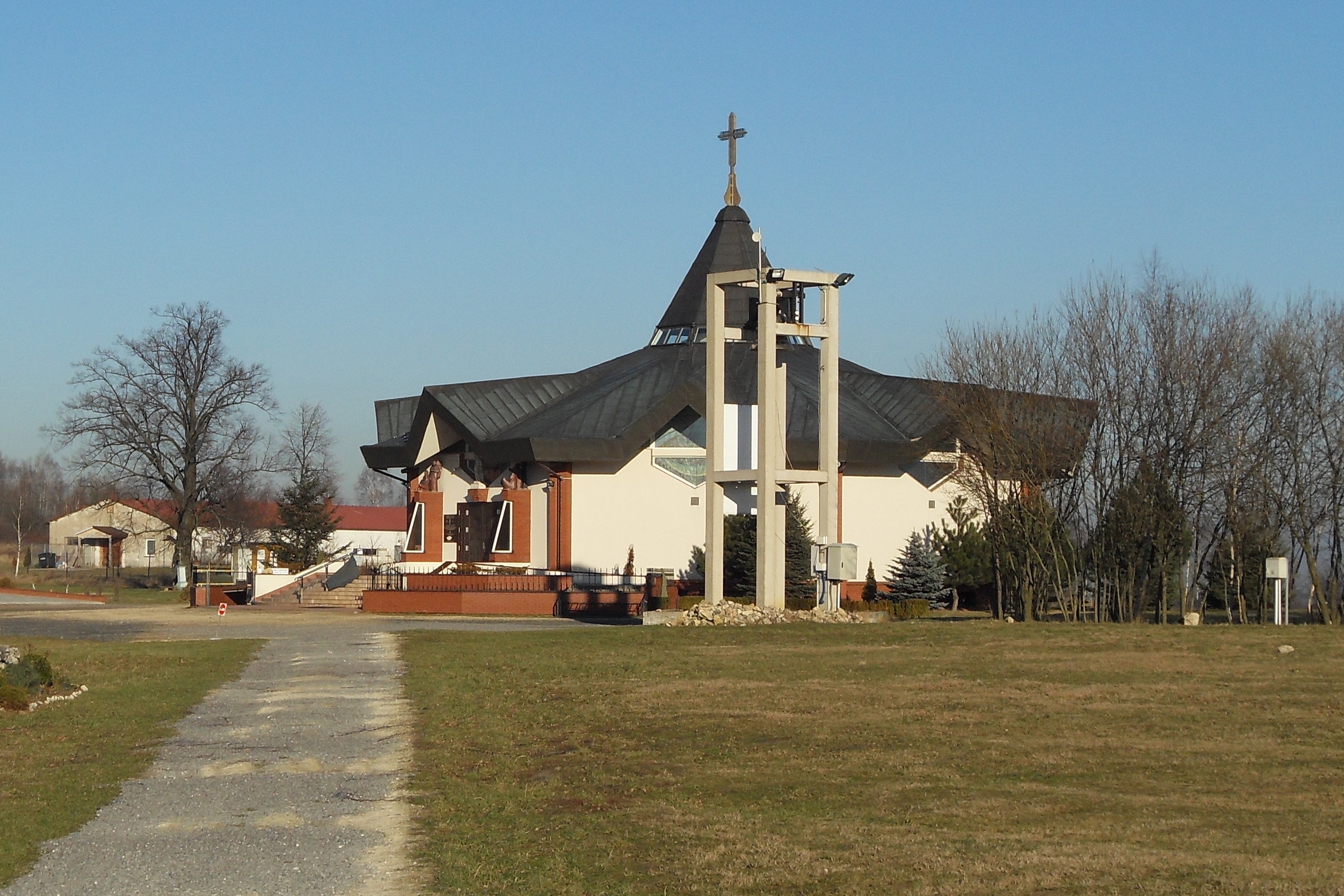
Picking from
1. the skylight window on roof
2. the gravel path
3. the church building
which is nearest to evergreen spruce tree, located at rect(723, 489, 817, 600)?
the church building

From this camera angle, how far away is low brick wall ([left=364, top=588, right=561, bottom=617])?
3741cm

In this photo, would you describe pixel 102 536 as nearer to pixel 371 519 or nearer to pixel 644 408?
Result: pixel 371 519

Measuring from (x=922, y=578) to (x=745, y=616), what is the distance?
599 inches

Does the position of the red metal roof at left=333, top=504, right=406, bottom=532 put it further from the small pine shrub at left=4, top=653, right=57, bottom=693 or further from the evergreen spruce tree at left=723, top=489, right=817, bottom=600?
the small pine shrub at left=4, top=653, right=57, bottom=693

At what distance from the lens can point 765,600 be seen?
28.9 meters

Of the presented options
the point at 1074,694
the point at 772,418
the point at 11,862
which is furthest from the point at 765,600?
the point at 11,862

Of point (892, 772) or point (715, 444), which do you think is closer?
point (892, 772)

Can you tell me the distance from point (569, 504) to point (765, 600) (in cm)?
1461

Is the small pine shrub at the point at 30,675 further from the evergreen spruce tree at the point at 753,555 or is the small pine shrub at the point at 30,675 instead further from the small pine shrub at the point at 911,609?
the evergreen spruce tree at the point at 753,555

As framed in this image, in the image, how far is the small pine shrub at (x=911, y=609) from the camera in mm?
35594

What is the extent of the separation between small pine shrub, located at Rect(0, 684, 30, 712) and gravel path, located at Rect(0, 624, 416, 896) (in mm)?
1787

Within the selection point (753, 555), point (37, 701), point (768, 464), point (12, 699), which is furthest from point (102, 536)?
point (12, 699)

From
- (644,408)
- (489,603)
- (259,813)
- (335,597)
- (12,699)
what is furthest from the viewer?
(644,408)

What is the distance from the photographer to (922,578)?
137 feet
